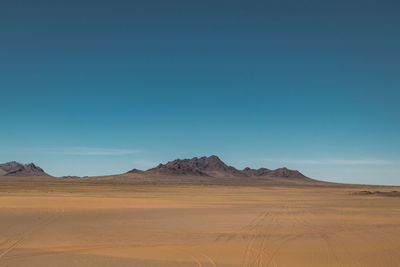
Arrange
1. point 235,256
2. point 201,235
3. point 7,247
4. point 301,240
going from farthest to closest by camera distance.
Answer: point 201,235
point 301,240
point 7,247
point 235,256

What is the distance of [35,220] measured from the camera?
1953 cm

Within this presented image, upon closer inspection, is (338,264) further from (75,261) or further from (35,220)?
(35,220)

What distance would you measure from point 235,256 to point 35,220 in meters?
13.2

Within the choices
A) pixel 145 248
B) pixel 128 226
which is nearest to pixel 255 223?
pixel 128 226

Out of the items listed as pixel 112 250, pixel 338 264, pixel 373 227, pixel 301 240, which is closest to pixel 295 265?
pixel 338 264

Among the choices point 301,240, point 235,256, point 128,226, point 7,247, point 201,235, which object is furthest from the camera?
point 128,226

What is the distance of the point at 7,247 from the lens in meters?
11.7

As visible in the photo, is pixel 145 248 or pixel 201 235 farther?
pixel 201 235

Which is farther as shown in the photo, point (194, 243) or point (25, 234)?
point (25, 234)

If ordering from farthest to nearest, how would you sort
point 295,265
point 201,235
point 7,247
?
1. point 201,235
2. point 7,247
3. point 295,265

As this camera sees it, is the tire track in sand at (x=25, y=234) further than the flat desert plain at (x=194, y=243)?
Yes

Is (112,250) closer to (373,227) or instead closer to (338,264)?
(338,264)

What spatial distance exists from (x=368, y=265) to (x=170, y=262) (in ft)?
17.9

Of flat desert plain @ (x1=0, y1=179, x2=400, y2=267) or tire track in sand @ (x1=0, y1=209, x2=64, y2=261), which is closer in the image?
flat desert plain @ (x1=0, y1=179, x2=400, y2=267)
